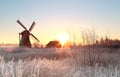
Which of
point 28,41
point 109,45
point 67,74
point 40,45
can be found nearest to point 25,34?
point 28,41

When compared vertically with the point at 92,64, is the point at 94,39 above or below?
above

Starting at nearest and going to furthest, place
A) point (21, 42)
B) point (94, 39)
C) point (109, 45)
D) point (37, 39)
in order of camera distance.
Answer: point (94, 39) → point (109, 45) → point (21, 42) → point (37, 39)

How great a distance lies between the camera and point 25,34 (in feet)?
159

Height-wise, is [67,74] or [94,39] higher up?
[94,39]

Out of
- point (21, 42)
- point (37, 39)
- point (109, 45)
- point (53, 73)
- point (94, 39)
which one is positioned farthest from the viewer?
point (37, 39)

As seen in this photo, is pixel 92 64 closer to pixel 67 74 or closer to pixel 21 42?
pixel 67 74

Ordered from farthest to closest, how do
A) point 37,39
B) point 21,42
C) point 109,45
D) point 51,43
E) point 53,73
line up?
point 51,43 → point 37,39 → point 21,42 → point 109,45 → point 53,73

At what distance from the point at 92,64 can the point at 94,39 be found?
1.17 metres

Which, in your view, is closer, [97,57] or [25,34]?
[97,57]

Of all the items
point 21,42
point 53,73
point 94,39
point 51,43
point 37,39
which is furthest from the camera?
point 51,43

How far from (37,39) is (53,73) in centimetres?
4323

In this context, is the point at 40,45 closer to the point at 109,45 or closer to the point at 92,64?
the point at 109,45

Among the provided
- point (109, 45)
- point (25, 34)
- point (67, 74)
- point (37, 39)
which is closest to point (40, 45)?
point (37, 39)

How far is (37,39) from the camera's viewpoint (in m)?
51.9
